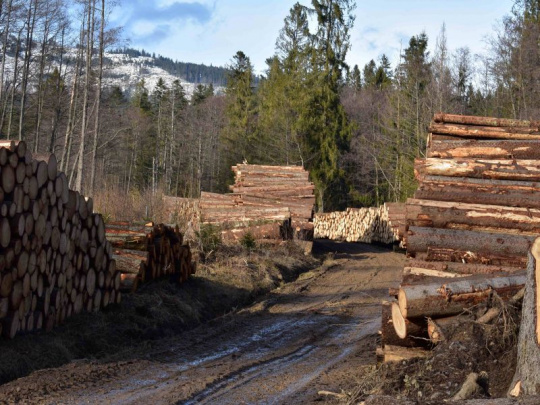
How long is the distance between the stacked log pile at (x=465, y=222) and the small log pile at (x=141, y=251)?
4.88m

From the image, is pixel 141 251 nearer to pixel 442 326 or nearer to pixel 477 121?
pixel 477 121

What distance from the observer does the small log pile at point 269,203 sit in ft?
77.5

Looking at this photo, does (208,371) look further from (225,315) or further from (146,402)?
(225,315)

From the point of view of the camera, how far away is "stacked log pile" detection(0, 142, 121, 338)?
27.4 ft

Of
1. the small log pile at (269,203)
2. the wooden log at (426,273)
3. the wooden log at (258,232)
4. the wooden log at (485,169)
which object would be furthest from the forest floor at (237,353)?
the small log pile at (269,203)

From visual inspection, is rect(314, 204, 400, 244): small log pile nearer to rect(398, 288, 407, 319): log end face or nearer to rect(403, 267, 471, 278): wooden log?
rect(403, 267, 471, 278): wooden log

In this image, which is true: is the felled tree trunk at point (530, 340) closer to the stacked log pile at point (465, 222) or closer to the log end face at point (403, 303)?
the stacked log pile at point (465, 222)

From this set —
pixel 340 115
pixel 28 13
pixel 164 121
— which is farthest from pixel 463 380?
pixel 164 121

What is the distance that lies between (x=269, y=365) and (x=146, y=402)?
2.27 meters

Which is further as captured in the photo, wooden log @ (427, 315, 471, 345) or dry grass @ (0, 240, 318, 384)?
dry grass @ (0, 240, 318, 384)

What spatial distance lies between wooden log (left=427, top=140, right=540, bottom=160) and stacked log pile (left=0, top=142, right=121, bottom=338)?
5.15 metres

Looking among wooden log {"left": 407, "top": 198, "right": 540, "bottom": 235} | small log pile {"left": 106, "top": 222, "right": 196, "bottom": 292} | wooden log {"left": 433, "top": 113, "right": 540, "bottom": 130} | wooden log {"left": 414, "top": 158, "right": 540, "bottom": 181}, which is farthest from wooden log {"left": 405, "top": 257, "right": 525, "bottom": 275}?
small log pile {"left": 106, "top": 222, "right": 196, "bottom": 292}

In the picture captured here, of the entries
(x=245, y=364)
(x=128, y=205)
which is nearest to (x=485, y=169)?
(x=245, y=364)

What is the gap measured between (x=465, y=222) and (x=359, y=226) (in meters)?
25.8
